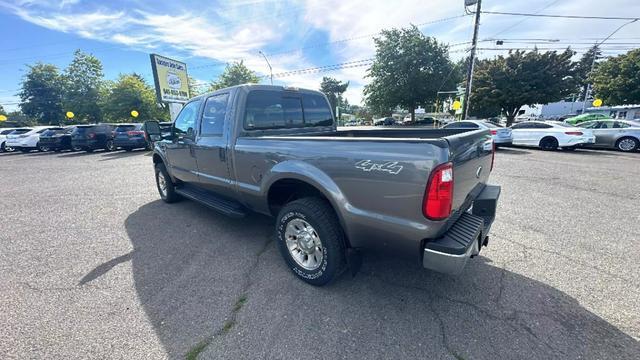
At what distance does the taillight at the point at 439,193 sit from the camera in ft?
5.83

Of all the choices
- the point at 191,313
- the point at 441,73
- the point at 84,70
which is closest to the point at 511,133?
the point at 191,313

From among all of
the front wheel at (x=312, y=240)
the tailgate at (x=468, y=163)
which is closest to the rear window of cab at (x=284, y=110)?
the front wheel at (x=312, y=240)

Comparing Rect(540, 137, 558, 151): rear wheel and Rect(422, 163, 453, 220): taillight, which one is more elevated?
Rect(422, 163, 453, 220): taillight

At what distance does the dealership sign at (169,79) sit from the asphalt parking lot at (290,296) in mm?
14923

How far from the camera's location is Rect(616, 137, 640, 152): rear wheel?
11562 mm

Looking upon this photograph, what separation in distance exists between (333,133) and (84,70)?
5043cm

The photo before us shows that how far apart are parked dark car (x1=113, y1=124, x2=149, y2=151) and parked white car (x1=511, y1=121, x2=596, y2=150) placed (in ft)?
64.0

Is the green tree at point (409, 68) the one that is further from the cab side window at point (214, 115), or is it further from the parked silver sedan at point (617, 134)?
the cab side window at point (214, 115)

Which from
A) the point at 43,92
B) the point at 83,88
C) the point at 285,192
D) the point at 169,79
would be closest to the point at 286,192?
the point at 285,192

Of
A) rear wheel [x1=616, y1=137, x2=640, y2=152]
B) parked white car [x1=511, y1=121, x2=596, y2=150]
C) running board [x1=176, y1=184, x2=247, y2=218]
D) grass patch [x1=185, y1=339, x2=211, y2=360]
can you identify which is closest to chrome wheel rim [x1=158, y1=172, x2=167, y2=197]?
running board [x1=176, y1=184, x2=247, y2=218]

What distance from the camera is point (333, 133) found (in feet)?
13.1

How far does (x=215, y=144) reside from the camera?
354 centimetres

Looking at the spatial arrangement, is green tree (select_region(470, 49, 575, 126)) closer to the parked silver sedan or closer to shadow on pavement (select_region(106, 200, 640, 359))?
the parked silver sedan

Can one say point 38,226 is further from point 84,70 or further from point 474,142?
point 84,70
